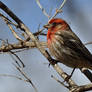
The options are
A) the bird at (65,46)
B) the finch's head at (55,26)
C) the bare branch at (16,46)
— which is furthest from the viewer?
the finch's head at (55,26)

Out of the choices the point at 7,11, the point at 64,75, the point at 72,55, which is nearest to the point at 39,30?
the point at 7,11

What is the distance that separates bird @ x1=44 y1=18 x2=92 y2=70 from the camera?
5488mm

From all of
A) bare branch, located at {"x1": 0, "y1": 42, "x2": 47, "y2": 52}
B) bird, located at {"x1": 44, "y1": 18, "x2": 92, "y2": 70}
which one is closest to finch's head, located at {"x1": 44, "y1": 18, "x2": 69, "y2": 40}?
bird, located at {"x1": 44, "y1": 18, "x2": 92, "y2": 70}

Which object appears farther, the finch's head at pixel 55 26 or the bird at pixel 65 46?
the finch's head at pixel 55 26

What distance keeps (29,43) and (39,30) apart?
1.03 ft

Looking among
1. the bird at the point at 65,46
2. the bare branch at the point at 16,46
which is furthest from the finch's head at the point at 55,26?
the bare branch at the point at 16,46

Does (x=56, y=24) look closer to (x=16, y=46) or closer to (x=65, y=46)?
(x=65, y=46)

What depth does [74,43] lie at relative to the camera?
5836 mm

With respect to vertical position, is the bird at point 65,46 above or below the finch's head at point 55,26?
below

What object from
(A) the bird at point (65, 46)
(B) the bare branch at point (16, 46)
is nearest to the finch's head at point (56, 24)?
(A) the bird at point (65, 46)

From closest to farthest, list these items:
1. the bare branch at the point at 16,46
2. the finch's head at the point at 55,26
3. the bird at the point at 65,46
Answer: the bare branch at the point at 16,46 → the bird at the point at 65,46 → the finch's head at the point at 55,26

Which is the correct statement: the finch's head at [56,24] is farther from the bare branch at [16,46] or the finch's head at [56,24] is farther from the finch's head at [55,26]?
the bare branch at [16,46]

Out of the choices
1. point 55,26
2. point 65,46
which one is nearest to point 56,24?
point 55,26

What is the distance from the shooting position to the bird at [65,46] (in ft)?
18.0
